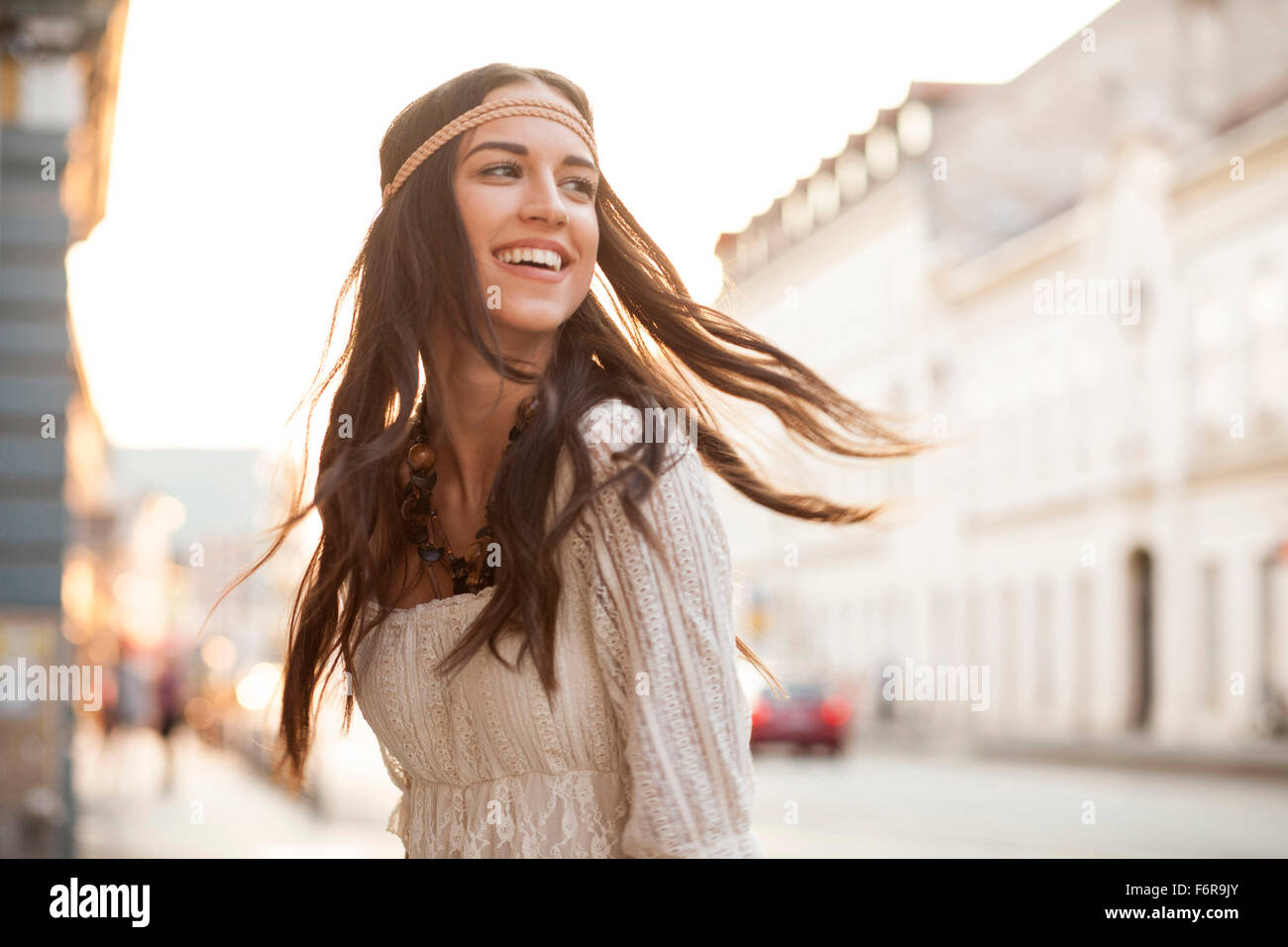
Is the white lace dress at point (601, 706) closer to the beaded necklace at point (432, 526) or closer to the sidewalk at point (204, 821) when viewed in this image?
the beaded necklace at point (432, 526)

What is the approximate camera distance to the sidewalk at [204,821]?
12703 millimetres

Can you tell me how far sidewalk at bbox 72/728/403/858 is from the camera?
41.7 ft

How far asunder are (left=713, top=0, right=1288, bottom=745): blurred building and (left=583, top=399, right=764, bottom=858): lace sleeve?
23.3 metres

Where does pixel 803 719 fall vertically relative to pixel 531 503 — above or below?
below

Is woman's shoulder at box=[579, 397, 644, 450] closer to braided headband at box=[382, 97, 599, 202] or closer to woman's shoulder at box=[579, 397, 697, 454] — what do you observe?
woman's shoulder at box=[579, 397, 697, 454]

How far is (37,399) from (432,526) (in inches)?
422

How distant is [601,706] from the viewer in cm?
198

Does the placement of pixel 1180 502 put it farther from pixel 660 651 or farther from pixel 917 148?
pixel 660 651

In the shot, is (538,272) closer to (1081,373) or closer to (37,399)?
(37,399)

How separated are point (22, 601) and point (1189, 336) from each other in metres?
24.4

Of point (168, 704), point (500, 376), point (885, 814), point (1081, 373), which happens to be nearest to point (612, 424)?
Result: point (500, 376)
